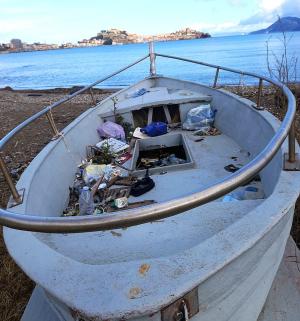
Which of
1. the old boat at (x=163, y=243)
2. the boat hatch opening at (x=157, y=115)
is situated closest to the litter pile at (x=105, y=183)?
the old boat at (x=163, y=243)

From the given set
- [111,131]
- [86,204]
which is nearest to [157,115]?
[111,131]

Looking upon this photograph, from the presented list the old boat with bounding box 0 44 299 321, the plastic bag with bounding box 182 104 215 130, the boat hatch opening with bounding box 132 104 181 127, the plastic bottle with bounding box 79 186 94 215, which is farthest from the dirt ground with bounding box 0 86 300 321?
the boat hatch opening with bounding box 132 104 181 127

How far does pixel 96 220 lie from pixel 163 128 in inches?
148

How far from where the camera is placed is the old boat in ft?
4.38

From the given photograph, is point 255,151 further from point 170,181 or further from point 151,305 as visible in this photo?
point 151,305

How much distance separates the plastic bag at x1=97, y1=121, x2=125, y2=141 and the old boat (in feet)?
4.44

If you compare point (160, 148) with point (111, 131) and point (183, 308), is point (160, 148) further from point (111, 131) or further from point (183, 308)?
point (183, 308)

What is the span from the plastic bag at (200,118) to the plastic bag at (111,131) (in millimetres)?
944

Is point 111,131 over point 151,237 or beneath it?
beneath

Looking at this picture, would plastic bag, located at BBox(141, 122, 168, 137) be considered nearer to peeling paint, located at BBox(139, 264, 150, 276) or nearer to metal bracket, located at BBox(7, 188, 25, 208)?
metal bracket, located at BBox(7, 188, 25, 208)

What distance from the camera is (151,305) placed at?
1.32 m

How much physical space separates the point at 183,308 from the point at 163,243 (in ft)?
1.86

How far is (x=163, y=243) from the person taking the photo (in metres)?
2.01

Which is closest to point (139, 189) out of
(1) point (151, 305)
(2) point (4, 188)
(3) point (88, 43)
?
(1) point (151, 305)
